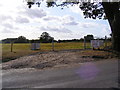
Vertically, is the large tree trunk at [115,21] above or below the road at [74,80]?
above

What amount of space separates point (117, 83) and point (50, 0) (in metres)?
12.5

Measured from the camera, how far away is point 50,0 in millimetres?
19625

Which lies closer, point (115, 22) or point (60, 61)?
point (60, 61)

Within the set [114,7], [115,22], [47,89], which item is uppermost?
[114,7]

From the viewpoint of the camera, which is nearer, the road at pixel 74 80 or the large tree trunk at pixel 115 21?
the road at pixel 74 80

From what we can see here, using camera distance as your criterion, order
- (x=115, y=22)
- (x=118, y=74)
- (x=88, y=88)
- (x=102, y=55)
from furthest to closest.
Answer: (x=115, y=22)
(x=102, y=55)
(x=118, y=74)
(x=88, y=88)

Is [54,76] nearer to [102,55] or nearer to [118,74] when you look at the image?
[118,74]

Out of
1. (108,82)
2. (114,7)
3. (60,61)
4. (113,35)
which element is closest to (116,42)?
(113,35)

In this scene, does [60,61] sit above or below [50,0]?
below

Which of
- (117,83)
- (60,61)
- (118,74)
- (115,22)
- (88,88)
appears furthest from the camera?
(115,22)

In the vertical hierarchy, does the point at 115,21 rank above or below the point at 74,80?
above

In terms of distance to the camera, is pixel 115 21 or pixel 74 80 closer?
pixel 74 80

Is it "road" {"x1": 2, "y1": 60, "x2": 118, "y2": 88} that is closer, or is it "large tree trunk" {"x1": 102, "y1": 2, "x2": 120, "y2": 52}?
"road" {"x1": 2, "y1": 60, "x2": 118, "y2": 88}

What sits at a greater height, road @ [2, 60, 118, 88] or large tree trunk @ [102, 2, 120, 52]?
large tree trunk @ [102, 2, 120, 52]
